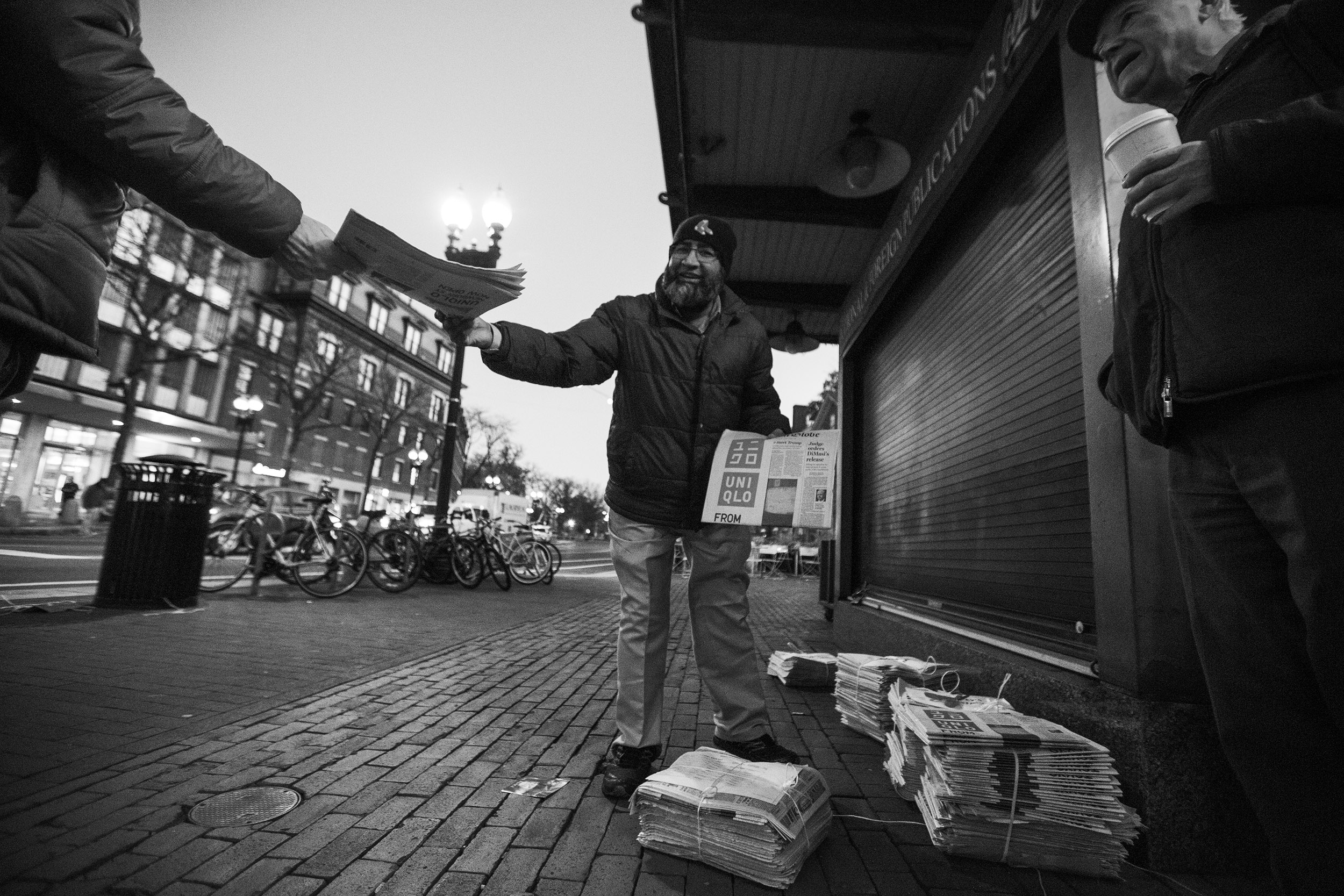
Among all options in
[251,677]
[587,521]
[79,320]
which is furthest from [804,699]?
[587,521]

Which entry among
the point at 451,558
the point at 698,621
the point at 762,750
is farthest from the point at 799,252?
the point at 451,558

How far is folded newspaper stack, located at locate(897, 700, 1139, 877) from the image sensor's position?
76.1 inches

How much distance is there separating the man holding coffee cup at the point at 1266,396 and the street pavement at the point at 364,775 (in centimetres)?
82

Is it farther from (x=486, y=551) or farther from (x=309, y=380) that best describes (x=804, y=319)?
(x=309, y=380)

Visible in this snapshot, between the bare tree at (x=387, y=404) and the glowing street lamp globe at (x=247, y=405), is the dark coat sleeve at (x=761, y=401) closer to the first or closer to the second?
the glowing street lamp globe at (x=247, y=405)

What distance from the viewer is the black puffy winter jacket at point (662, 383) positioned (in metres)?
2.68

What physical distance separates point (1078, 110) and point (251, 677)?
501 centimetres

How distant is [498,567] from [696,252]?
370 inches

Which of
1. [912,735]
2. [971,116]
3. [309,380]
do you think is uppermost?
[309,380]

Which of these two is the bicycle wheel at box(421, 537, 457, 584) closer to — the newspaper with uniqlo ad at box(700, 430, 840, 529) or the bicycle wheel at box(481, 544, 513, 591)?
the bicycle wheel at box(481, 544, 513, 591)

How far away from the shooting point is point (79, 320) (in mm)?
1599

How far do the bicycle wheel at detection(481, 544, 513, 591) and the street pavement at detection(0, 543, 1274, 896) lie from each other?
5.87 m

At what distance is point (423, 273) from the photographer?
194 centimetres

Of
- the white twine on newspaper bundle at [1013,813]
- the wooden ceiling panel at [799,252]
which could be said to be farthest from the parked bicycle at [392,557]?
the white twine on newspaper bundle at [1013,813]
